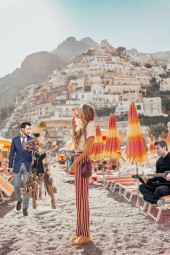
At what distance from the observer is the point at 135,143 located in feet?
20.5

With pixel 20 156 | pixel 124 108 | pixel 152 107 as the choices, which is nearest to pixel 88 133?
pixel 20 156

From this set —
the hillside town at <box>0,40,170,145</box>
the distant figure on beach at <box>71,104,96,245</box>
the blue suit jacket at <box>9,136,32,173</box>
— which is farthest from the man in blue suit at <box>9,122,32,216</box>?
the hillside town at <box>0,40,170,145</box>

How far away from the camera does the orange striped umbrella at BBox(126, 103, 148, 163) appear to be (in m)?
6.18

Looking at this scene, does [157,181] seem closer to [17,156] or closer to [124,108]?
[17,156]

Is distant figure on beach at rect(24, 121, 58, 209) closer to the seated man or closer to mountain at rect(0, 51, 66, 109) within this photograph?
the seated man

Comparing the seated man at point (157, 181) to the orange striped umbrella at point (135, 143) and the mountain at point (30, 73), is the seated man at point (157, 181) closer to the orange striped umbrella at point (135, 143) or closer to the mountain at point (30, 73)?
the orange striped umbrella at point (135, 143)

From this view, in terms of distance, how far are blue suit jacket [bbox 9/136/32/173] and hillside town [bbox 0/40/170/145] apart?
68.7m

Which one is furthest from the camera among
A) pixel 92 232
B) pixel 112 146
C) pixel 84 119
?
pixel 112 146

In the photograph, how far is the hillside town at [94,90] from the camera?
279ft

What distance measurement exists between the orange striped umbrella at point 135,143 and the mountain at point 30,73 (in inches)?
6043

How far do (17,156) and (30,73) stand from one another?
15960 cm

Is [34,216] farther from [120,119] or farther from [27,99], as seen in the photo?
[27,99]

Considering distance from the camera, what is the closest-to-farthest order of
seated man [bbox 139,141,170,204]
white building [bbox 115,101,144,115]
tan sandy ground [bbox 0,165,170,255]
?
tan sandy ground [bbox 0,165,170,255]
seated man [bbox 139,141,170,204]
white building [bbox 115,101,144,115]

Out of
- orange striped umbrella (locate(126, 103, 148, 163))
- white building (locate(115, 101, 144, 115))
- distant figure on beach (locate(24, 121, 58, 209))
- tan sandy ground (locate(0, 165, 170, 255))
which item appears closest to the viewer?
tan sandy ground (locate(0, 165, 170, 255))
